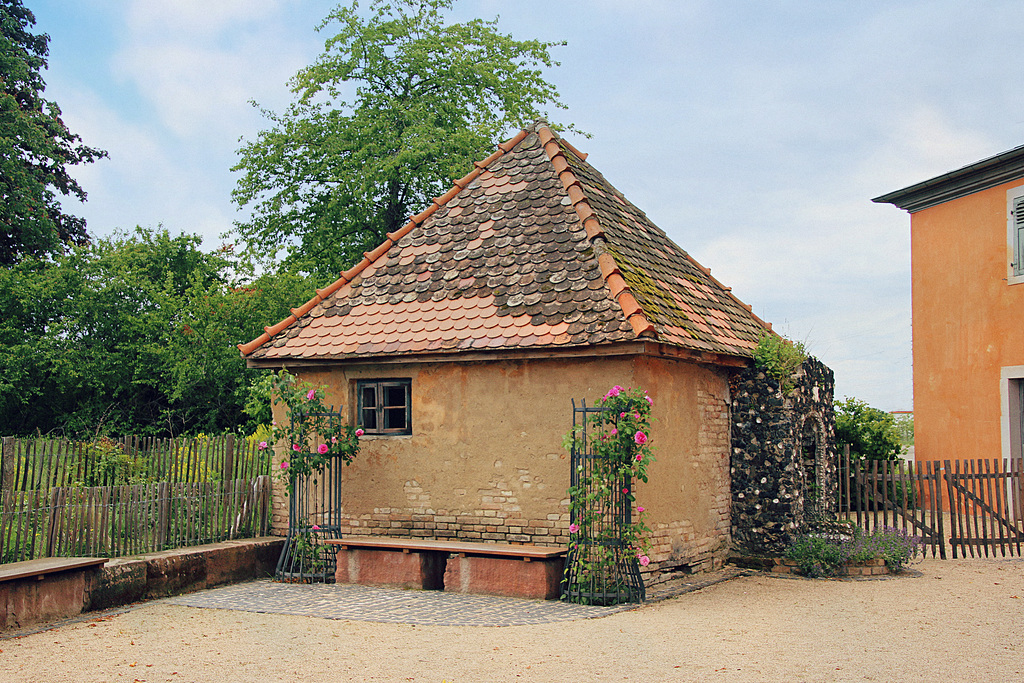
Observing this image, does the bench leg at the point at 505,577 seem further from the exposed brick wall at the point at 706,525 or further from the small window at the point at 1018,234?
the small window at the point at 1018,234

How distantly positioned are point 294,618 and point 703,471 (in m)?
5.30

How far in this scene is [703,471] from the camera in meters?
11.4

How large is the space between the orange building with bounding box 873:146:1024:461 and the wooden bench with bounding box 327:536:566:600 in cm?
1027

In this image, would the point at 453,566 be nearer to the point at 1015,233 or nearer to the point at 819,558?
the point at 819,558

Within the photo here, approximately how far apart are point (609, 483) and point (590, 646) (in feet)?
7.72

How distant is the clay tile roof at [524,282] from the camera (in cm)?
1045

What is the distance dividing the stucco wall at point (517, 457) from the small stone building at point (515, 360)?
0.02 metres

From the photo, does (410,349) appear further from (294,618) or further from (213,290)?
(213,290)

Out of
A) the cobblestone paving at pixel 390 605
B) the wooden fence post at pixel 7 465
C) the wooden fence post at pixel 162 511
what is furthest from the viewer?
the wooden fence post at pixel 162 511

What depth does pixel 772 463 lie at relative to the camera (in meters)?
11.9

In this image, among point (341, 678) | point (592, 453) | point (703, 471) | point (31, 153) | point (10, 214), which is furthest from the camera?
point (31, 153)

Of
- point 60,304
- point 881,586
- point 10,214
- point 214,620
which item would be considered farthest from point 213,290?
point 881,586

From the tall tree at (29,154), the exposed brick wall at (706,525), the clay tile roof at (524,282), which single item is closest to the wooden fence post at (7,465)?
the clay tile roof at (524,282)

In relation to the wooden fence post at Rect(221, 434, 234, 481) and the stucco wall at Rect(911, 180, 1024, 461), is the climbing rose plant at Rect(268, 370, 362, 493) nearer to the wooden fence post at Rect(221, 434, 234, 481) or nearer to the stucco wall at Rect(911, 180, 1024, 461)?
the wooden fence post at Rect(221, 434, 234, 481)
